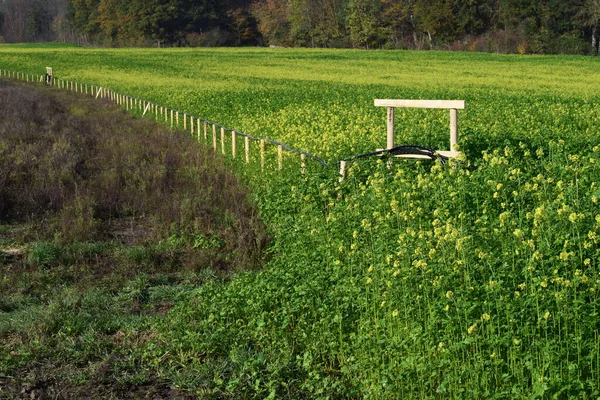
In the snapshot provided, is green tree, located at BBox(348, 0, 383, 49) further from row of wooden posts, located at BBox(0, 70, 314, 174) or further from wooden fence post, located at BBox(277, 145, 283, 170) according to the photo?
wooden fence post, located at BBox(277, 145, 283, 170)

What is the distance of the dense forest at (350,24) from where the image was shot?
76750 millimetres

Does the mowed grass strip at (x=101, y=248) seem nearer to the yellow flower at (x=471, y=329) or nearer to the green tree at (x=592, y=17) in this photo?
the yellow flower at (x=471, y=329)

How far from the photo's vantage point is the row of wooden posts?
15.3 meters

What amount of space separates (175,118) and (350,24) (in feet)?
244

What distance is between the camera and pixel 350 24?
98.8 meters

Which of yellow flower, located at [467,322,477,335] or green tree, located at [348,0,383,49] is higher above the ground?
green tree, located at [348,0,383,49]

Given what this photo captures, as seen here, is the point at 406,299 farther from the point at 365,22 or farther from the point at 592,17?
the point at 365,22

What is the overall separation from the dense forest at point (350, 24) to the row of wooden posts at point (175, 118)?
43.8 metres

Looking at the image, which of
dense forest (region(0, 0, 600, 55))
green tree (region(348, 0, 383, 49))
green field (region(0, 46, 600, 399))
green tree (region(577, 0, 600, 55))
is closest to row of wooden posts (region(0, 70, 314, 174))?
green field (region(0, 46, 600, 399))

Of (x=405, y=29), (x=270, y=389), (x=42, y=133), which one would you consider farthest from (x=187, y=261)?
(x=405, y=29)

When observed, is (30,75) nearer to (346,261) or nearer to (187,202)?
(187,202)

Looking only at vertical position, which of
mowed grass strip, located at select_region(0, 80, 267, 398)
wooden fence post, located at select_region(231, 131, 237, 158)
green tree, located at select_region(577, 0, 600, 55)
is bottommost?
mowed grass strip, located at select_region(0, 80, 267, 398)

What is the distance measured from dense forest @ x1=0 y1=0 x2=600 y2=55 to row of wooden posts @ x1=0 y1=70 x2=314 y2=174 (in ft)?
144

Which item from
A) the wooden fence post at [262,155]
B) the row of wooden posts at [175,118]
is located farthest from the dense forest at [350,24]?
the wooden fence post at [262,155]
